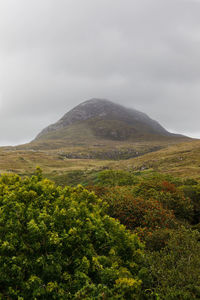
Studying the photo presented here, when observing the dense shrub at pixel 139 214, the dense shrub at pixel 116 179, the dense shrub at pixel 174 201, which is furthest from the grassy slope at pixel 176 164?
the dense shrub at pixel 139 214

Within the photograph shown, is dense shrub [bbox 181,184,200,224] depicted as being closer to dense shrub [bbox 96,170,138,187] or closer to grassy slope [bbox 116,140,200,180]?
dense shrub [bbox 96,170,138,187]

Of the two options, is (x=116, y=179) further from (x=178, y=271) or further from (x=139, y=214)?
(x=178, y=271)

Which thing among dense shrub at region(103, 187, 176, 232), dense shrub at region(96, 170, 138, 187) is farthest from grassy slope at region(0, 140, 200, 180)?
dense shrub at region(103, 187, 176, 232)

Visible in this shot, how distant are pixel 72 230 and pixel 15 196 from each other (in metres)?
2.91

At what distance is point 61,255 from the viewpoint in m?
7.52

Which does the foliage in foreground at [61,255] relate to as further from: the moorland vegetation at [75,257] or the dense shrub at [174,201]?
the dense shrub at [174,201]

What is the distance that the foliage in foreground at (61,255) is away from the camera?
6.56m

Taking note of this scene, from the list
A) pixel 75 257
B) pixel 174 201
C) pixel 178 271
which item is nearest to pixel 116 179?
pixel 174 201

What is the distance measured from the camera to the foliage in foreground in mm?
6562

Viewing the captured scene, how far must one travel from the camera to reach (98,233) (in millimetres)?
8852

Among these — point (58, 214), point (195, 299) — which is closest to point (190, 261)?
point (195, 299)

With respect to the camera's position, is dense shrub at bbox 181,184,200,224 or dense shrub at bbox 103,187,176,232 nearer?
dense shrub at bbox 103,187,176,232

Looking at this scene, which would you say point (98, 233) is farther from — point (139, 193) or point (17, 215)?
point (139, 193)

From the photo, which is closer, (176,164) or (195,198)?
(195,198)
